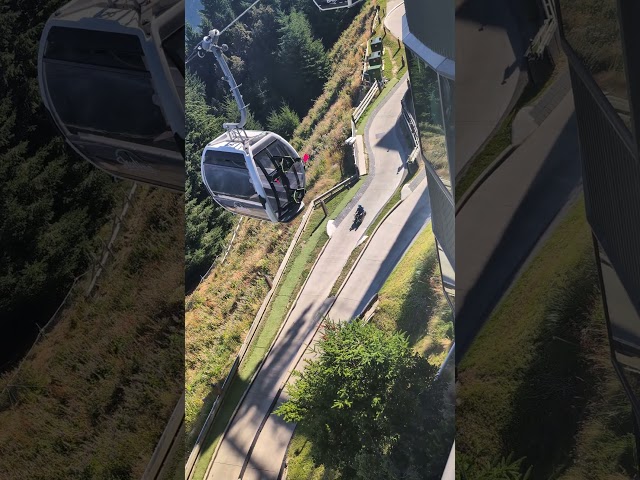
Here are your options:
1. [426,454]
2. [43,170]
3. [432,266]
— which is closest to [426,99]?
[432,266]

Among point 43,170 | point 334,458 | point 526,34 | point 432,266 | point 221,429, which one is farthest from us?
point 43,170

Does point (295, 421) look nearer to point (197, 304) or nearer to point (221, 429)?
point (221, 429)

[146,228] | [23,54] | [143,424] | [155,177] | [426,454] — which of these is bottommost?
[143,424]

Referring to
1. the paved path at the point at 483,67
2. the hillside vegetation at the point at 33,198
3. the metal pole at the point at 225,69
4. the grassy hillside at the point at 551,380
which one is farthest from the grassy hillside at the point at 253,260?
the grassy hillside at the point at 551,380

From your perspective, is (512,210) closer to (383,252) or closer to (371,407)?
(383,252)

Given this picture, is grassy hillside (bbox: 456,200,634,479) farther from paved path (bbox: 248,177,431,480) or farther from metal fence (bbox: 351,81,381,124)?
metal fence (bbox: 351,81,381,124)

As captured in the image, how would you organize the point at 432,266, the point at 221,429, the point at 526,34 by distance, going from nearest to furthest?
the point at 526,34, the point at 432,266, the point at 221,429

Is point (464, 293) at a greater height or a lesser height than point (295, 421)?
greater
